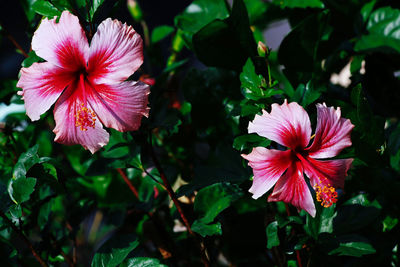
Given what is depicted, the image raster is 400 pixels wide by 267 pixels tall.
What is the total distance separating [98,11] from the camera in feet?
2.38

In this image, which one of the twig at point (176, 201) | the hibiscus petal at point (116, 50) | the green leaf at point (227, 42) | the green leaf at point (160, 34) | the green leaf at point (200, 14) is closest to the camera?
the hibiscus petal at point (116, 50)

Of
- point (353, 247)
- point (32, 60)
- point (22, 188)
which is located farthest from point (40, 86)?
point (353, 247)

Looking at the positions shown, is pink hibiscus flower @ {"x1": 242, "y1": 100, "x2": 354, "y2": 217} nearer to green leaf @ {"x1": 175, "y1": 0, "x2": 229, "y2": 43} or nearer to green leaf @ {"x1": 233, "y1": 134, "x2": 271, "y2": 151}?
green leaf @ {"x1": 233, "y1": 134, "x2": 271, "y2": 151}

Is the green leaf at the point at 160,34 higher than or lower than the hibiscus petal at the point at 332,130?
higher

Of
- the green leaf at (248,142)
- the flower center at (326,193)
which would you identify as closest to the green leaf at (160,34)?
the green leaf at (248,142)

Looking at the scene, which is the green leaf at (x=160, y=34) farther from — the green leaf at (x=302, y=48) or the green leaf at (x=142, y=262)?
the green leaf at (x=142, y=262)

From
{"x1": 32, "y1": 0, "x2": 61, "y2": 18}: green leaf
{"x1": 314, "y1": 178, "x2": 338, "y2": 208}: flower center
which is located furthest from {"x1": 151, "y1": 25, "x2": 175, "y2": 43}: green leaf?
{"x1": 314, "y1": 178, "x2": 338, "y2": 208}: flower center

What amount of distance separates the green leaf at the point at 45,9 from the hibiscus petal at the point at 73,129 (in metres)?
0.15

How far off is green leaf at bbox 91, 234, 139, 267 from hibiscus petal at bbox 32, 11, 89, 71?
36 cm

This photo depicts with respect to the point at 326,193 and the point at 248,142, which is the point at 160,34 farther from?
the point at 326,193

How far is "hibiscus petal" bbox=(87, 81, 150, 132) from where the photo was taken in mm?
692

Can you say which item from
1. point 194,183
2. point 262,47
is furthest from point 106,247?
point 262,47

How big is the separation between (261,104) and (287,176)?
0.44 feet

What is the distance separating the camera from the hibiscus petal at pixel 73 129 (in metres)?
0.72
